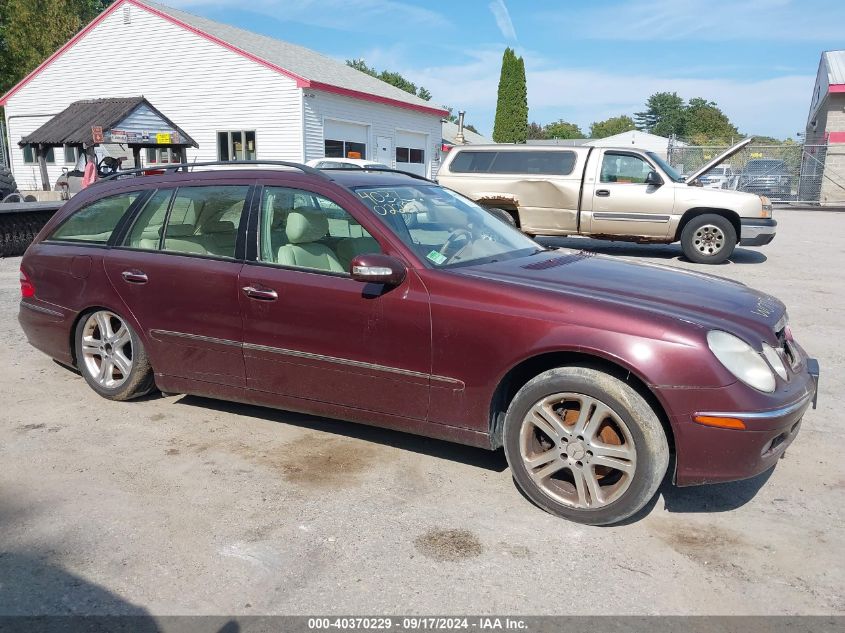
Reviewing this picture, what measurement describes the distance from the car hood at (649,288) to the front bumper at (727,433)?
0.33 metres

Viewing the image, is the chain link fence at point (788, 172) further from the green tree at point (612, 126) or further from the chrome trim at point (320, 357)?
the green tree at point (612, 126)

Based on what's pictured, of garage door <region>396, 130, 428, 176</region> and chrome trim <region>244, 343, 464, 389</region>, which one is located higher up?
garage door <region>396, 130, 428, 176</region>

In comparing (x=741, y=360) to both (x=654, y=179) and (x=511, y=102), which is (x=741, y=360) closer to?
(x=654, y=179)

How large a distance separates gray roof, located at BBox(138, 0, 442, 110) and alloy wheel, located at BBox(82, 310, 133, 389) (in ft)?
58.3

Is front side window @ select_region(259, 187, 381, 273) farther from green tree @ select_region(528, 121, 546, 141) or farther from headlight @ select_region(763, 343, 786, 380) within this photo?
green tree @ select_region(528, 121, 546, 141)

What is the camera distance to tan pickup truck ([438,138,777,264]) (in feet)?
38.7

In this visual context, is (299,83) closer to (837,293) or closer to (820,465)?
(837,293)

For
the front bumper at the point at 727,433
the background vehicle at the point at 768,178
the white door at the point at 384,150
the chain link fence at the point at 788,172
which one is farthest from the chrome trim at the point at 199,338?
the background vehicle at the point at 768,178

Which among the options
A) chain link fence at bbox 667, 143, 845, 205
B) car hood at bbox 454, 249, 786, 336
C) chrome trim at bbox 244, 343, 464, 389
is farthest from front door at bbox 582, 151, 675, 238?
chain link fence at bbox 667, 143, 845, 205

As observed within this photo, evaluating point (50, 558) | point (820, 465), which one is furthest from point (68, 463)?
point (820, 465)

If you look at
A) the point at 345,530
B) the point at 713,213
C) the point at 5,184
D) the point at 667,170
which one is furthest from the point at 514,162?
the point at 5,184

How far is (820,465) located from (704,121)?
11468 centimetres

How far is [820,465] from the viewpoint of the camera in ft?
13.1

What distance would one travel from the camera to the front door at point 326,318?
3635mm
